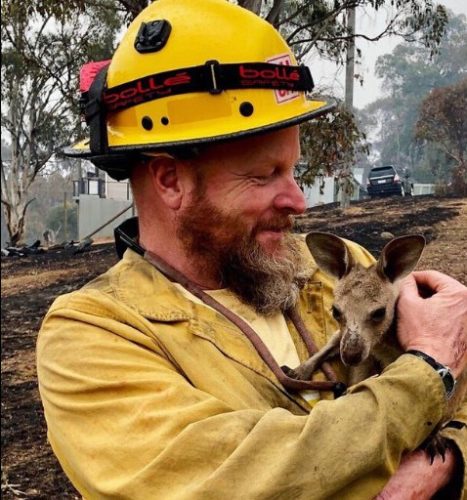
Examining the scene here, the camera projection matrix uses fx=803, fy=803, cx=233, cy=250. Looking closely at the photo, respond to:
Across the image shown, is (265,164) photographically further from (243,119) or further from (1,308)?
(1,308)

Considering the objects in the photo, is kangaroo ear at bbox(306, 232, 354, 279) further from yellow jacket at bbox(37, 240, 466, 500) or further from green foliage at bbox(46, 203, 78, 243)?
green foliage at bbox(46, 203, 78, 243)

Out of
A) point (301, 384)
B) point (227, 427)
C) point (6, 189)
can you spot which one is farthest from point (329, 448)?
point (6, 189)

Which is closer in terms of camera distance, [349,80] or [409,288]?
[409,288]

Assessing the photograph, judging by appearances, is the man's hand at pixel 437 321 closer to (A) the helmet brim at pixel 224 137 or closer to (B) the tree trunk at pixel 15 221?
(A) the helmet brim at pixel 224 137

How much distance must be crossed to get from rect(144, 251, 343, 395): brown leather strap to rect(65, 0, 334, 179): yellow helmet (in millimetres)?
268

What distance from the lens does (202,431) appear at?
4.44 feet

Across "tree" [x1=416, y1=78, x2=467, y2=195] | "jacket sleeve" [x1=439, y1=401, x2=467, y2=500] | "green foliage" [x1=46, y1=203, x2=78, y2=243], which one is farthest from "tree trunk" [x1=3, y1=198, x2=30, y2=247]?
"jacket sleeve" [x1=439, y1=401, x2=467, y2=500]

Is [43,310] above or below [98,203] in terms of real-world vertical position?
below

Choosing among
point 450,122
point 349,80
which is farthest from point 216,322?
point 349,80

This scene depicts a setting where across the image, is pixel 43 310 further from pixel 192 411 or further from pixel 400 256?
pixel 192 411

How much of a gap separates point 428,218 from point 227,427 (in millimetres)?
2637

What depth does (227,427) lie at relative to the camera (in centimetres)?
136

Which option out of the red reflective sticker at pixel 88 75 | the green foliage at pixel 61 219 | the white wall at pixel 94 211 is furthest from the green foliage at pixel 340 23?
the green foliage at pixel 61 219

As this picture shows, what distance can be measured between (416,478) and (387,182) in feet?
17.2
